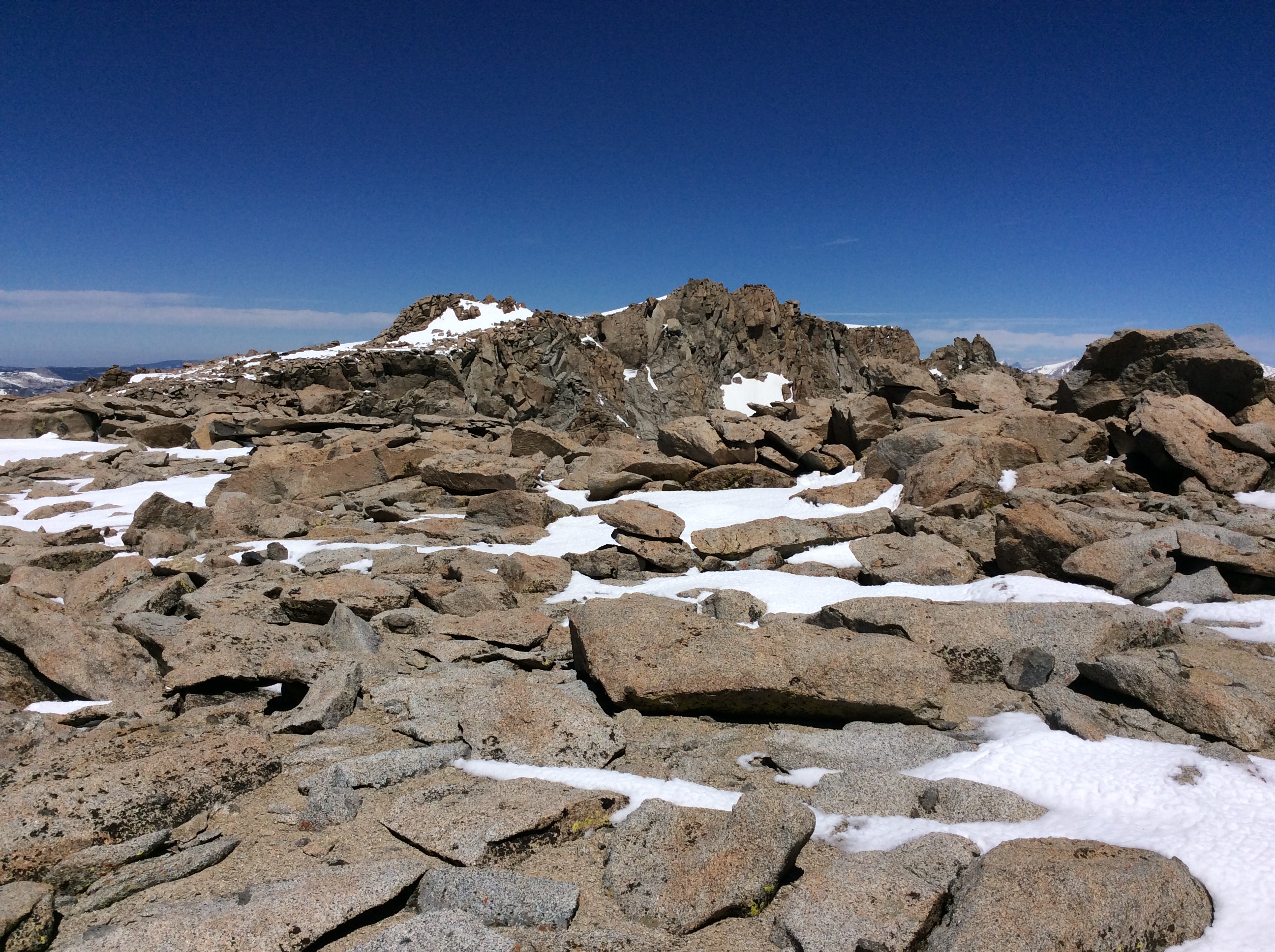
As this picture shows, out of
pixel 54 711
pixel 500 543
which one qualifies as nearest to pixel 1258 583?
pixel 500 543

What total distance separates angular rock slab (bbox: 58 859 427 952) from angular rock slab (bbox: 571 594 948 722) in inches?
89.9

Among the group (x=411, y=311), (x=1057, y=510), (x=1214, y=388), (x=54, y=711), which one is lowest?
(x=54, y=711)

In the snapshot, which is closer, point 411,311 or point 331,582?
point 331,582

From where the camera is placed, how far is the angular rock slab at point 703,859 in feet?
9.83

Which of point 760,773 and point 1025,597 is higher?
point 1025,597

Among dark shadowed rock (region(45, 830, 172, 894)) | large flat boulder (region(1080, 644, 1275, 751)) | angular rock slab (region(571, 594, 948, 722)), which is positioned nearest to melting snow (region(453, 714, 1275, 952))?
large flat boulder (region(1080, 644, 1275, 751))

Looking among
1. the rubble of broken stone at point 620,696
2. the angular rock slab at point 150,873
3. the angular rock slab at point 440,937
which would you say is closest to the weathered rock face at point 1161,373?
the rubble of broken stone at point 620,696

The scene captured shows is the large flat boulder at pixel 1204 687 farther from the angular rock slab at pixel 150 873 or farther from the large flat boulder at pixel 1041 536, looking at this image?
the angular rock slab at pixel 150 873

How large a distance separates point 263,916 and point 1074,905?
3108 mm

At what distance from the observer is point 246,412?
81.4ft

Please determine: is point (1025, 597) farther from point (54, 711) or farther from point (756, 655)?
point (54, 711)

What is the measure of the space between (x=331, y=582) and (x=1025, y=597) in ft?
22.7

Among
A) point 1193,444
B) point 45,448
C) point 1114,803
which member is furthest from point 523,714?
point 45,448

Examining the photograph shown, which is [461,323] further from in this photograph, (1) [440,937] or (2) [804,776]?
(1) [440,937]
